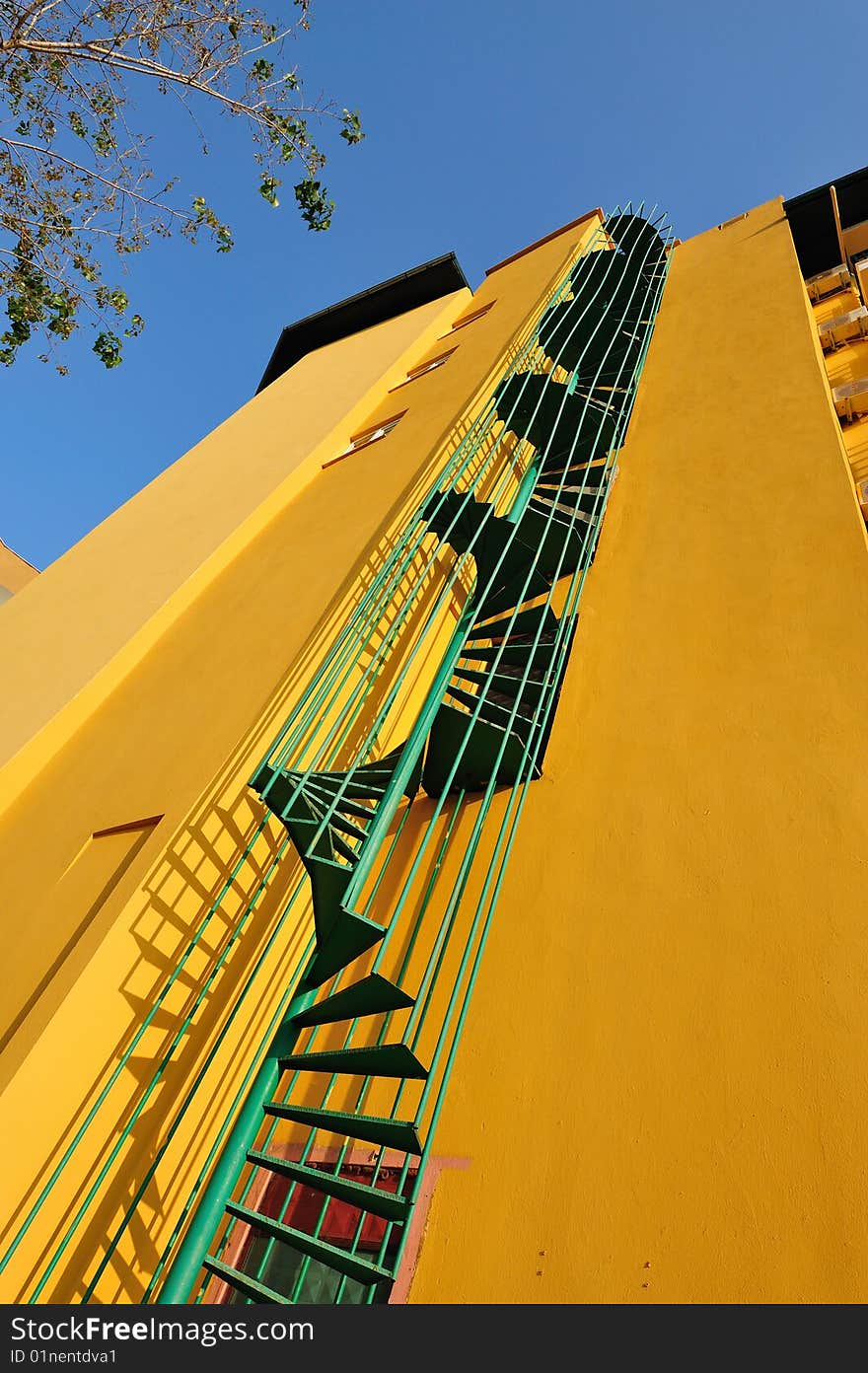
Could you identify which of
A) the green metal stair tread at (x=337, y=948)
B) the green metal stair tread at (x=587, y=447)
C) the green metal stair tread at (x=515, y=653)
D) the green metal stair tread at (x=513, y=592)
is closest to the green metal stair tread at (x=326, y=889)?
the green metal stair tread at (x=337, y=948)

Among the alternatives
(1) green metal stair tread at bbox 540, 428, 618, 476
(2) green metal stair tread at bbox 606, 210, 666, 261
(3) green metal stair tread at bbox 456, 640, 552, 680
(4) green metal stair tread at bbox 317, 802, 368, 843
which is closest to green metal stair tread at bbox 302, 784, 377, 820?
(4) green metal stair tread at bbox 317, 802, 368, 843

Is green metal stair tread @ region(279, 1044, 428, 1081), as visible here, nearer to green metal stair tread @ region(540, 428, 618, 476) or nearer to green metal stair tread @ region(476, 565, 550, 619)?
green metal stair tread @ region(476, 565, 550, 619)

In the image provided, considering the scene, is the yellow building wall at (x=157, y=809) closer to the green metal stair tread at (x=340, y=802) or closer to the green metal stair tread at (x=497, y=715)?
the green metal stair tread at (x=340, y=802)

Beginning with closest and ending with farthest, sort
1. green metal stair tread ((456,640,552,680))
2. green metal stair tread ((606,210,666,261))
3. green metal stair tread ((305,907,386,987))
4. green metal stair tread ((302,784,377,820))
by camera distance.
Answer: green metal stair tread ((305,907,386,987)) → green metal stair tread ((302,784,377,820)) → green metal stair tread ((456,640,552,680)) → green metal stair tread ((606,210,666,261))

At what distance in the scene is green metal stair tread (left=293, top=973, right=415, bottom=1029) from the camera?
2773 millimetres

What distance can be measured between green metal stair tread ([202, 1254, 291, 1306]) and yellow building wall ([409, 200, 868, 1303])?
59cm

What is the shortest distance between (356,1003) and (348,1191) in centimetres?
60

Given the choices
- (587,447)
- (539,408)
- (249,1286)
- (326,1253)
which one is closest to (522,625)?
(587,447)

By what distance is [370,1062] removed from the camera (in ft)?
8.86

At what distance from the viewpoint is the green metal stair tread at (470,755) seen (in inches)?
159

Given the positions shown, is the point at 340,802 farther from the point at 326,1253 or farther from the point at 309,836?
the point at 326,1253

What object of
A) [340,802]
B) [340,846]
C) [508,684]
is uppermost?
[508,684]

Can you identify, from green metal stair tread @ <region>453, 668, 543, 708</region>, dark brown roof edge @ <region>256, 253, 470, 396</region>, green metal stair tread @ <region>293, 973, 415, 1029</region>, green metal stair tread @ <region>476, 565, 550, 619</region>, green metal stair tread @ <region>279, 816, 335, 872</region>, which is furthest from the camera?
dark brown roof edge @ <region>256, 253, 470, 396</region>

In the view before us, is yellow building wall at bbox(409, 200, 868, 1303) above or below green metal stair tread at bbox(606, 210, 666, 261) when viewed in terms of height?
below
